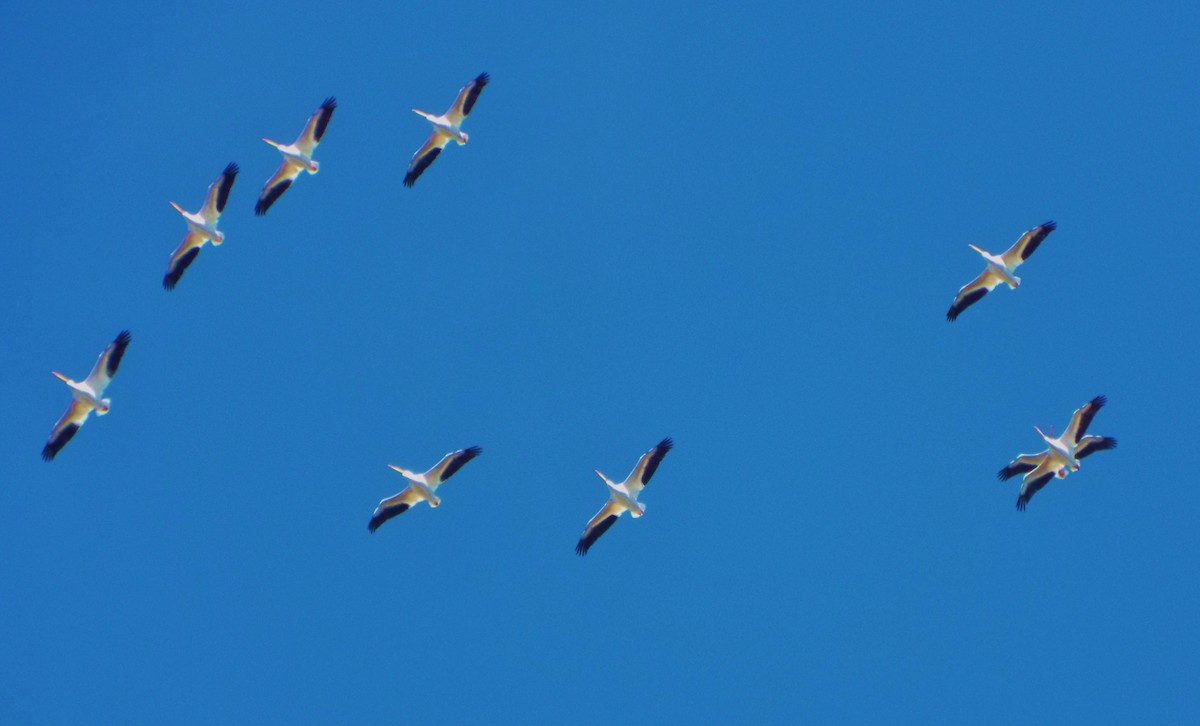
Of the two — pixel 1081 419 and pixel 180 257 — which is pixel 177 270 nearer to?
pixel 180 257

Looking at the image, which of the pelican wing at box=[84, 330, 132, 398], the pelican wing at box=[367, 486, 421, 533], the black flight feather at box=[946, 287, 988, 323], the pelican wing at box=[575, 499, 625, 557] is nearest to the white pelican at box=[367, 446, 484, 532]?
the pelican wing at box=[367, 486, 421, 533]

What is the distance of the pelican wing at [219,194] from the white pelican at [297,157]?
0.80 m

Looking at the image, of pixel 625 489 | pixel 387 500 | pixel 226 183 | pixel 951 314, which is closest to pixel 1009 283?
pixel 951 314

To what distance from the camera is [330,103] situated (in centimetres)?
2711

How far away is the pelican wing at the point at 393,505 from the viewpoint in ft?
86.9

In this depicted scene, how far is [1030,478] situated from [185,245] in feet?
54.1

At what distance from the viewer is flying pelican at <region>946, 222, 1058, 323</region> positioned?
26.5m

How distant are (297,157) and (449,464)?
21.7 ft

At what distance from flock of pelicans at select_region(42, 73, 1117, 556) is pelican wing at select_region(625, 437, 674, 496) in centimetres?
2

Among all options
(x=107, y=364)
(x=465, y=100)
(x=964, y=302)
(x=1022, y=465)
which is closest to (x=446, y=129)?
(x=465, y=100)

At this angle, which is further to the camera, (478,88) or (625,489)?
(478,88)

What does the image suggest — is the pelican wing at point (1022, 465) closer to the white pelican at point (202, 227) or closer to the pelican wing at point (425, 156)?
the pelican wing at point (425, 156)

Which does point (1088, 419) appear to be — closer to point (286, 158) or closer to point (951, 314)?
point (951, 314)

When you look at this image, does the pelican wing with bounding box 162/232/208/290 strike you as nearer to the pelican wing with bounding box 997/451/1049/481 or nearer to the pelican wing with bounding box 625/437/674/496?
the pelican wing with bounding box 625/437/674/496
